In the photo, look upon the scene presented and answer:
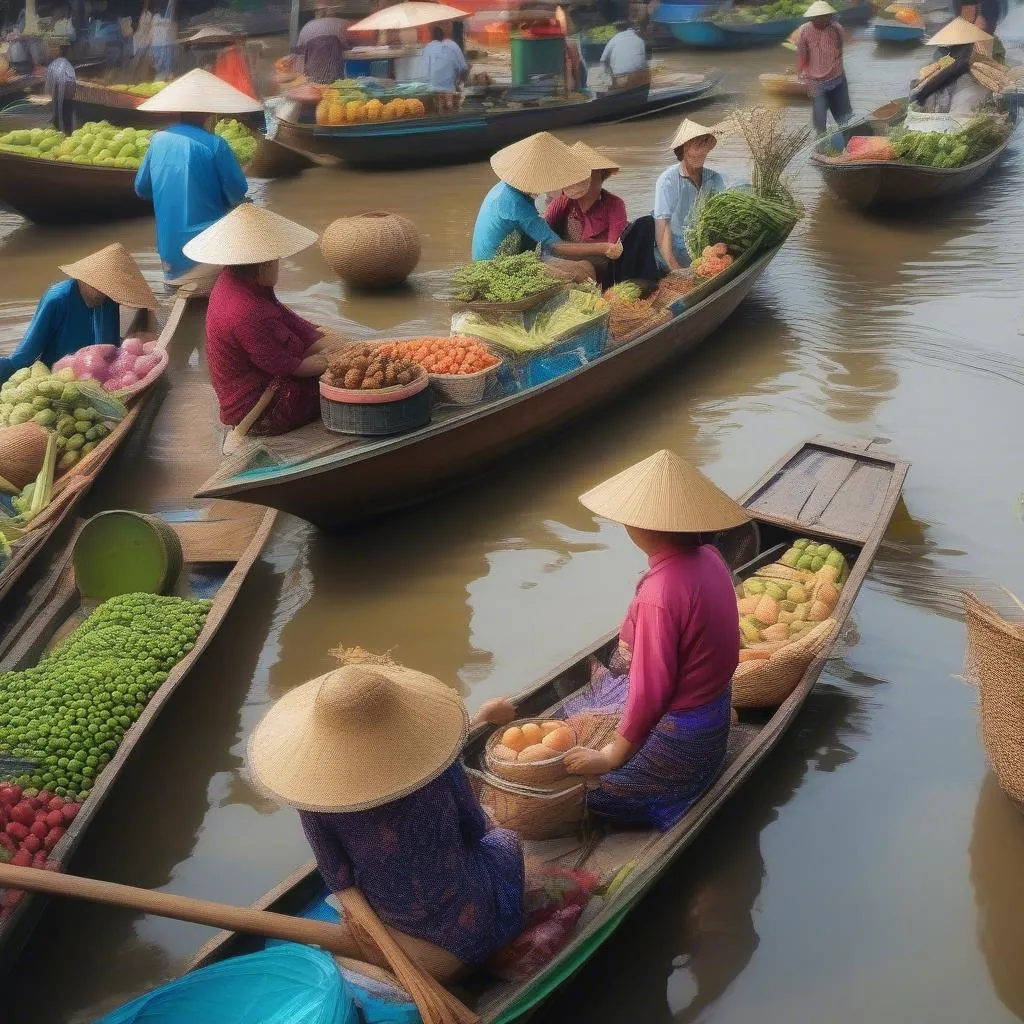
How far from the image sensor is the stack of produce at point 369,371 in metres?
5.72

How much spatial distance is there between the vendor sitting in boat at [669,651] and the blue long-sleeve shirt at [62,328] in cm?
445

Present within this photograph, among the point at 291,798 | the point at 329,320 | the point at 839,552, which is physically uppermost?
the point at 291,798

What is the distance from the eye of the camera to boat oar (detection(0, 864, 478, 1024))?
2859 millimetres

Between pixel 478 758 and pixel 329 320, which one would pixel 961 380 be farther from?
pixel 478 758

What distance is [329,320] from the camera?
940 centimetres

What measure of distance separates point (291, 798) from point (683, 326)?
5.43 meters

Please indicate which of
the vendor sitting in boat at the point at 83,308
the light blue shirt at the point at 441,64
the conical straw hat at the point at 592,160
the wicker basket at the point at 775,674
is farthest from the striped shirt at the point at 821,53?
the wicker basket at the point at 775,674

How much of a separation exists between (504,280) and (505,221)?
3.53ft

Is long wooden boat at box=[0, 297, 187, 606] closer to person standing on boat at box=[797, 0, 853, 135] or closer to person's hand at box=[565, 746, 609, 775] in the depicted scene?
person's hand at box=[565, 746, 609, 775]

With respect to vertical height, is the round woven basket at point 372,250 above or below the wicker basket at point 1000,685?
below

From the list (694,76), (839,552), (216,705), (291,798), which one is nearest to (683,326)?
(839,552)

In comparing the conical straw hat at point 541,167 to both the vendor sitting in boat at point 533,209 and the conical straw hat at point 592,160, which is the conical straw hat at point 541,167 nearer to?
the vendor sitting in boat at point 533,209

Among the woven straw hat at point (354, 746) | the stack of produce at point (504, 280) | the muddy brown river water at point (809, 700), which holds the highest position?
the woven straw hat at point (354, 746)

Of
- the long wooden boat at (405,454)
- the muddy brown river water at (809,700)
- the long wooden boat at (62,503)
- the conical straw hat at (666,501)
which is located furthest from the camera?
the long wooden boat at (405,454)
